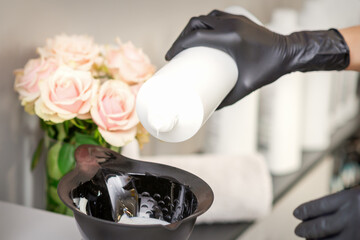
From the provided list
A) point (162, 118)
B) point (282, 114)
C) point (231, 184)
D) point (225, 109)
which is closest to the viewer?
point (162, 118)

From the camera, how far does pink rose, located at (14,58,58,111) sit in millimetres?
797

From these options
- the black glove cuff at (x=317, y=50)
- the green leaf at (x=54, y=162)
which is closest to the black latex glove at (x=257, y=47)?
the black glove cuff at (x=317, y=50)

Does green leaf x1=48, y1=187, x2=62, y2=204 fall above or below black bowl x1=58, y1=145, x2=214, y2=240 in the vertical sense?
below

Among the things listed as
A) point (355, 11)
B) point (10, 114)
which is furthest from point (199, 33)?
point (355, 11)

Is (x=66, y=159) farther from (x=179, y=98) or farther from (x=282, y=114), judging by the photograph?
(x=282, y=114)

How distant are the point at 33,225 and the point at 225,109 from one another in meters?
0.61

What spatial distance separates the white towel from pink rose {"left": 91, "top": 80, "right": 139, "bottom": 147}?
289 millimetres

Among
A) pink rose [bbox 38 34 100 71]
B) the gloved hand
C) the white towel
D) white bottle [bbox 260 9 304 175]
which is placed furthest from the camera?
white bottle [bbox 260 9 304 175]

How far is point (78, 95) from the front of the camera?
2.53ft

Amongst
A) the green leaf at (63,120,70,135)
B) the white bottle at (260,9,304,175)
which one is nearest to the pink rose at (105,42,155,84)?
the green leaf at (63,120,70,135)

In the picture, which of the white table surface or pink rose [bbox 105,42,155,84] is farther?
pink rose [bbox 105,42,155,84]

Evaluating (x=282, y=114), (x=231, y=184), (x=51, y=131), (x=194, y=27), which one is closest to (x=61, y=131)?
(x=51, y=131)

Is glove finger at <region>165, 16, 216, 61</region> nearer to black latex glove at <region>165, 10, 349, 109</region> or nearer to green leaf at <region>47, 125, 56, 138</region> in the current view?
black latex glove at <region>165, 10, 349, 109</region>

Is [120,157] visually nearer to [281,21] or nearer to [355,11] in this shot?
[281,21]
